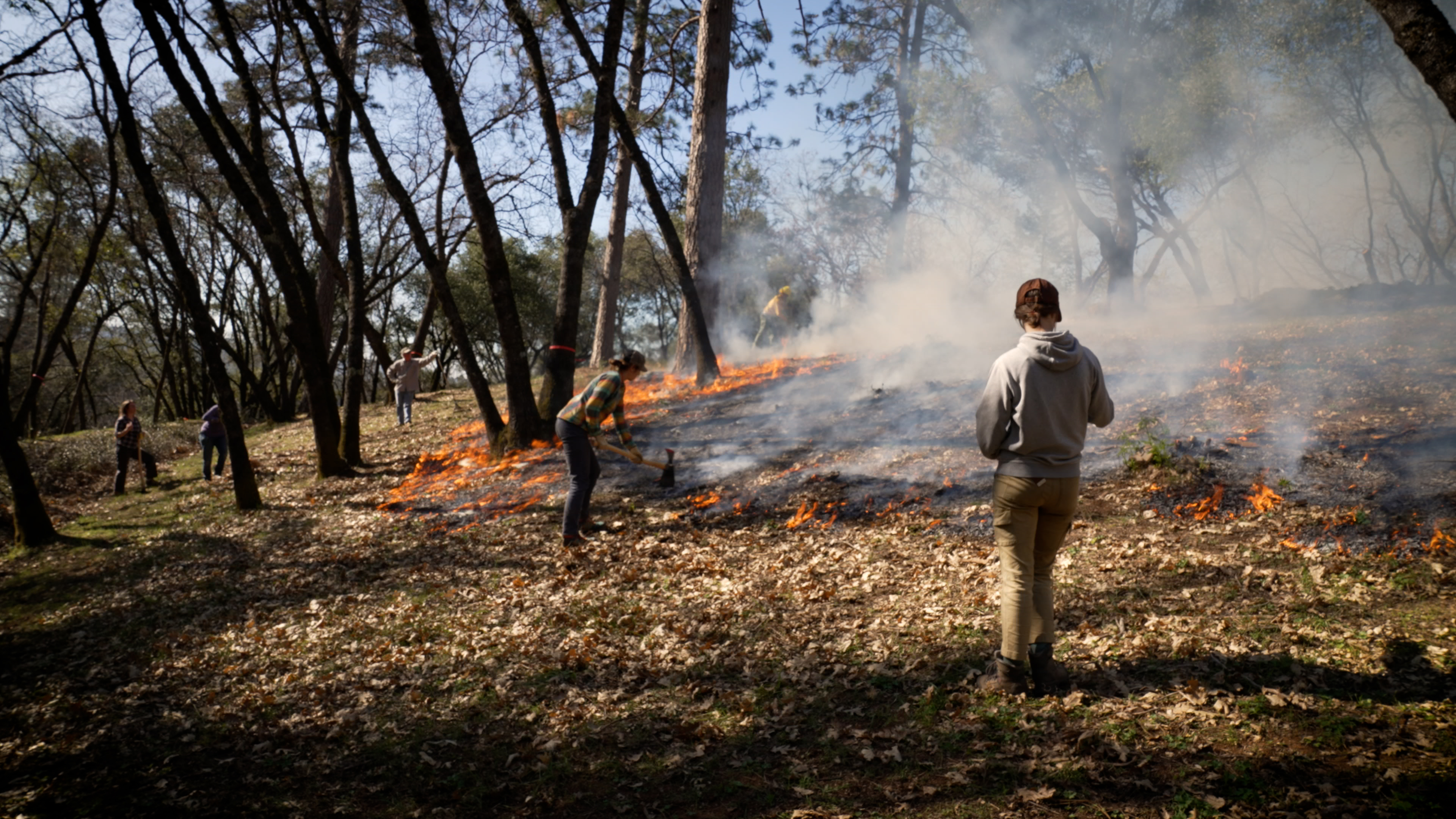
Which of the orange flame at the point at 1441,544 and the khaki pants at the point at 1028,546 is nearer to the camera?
the khaki pants at the point at 1028,546

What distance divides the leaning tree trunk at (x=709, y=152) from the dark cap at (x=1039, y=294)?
9673 millimetres

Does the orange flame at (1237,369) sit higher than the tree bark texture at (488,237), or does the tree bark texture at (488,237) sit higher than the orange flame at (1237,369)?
the tree bark texture at (488,237)

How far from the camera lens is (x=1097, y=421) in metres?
3.67

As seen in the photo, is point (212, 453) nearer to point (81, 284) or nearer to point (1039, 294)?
point (81, 284)

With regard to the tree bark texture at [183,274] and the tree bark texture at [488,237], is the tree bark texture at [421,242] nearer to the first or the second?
the tree bark texture at [488,237]

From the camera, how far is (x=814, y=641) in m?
4.84

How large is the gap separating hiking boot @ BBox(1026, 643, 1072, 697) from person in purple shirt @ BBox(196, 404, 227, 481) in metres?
13.8

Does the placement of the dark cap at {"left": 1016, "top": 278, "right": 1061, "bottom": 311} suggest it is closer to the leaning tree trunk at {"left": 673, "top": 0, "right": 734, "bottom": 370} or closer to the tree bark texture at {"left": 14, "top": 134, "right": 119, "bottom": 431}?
the leaning tree trunk at {"left": 673, "top": 0, "right": 734, "bottom": 370}

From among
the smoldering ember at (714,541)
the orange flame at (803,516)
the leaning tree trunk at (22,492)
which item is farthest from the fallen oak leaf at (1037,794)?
the leaning tree trunk at (22,492)

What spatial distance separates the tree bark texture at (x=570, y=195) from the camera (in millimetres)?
10797

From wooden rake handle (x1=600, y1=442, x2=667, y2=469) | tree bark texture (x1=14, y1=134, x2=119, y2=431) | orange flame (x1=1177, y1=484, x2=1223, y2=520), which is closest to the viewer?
orange flame (x1=1177, y1=484, x2=1223, y2=520)

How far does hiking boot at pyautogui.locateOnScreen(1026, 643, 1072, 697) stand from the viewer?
3.74 m

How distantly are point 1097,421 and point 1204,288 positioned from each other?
25.7 m

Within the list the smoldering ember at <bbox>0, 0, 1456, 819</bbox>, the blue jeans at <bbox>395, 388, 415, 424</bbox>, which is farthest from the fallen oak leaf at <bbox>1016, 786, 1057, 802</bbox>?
the blue jeans at <bbox>395, 388, 415, 424</bbox>
